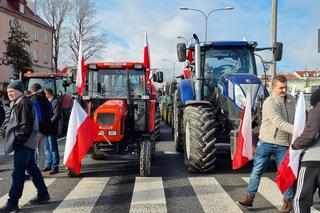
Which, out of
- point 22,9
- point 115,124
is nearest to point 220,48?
point 115,124

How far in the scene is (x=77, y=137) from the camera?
757cm

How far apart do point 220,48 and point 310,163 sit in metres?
5.64

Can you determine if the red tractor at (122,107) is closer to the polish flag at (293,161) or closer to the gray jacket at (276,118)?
the gray jacket at (276,118)

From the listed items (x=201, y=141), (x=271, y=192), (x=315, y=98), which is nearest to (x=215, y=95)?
(x=201, y=141)

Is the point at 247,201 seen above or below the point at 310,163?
below

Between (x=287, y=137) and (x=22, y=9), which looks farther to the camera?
(x=22, y=9)

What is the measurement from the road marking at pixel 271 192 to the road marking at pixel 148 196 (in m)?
1.60

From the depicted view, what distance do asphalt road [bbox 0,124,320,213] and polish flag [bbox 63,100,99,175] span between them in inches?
18.6

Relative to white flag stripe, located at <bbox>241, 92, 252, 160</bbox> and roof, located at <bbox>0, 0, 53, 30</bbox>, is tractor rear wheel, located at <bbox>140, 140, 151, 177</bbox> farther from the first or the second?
roof, located at <bbox>0, 0, 53, 30</bbox>

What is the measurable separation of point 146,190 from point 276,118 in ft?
8.51

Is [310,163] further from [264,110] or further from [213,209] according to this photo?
[213,209]

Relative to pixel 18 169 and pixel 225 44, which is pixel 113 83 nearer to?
pixel 225 44

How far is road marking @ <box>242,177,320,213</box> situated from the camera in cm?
652

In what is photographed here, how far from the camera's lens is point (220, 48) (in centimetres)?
1035
